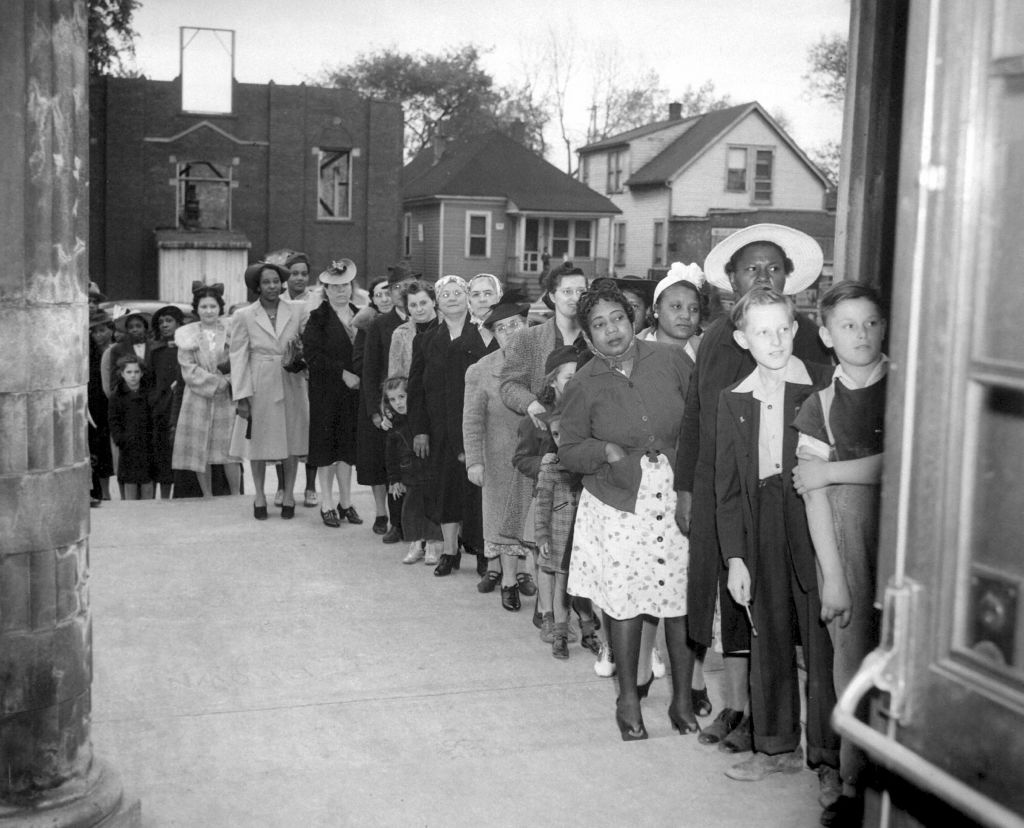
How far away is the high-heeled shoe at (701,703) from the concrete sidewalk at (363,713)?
15cm

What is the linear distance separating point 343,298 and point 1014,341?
26.4ft

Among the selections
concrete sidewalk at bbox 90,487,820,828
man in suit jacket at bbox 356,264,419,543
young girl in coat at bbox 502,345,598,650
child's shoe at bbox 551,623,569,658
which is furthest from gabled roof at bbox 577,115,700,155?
child's shoe at bbox 551,623,569,658

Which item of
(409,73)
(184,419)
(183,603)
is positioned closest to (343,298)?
(184,419)

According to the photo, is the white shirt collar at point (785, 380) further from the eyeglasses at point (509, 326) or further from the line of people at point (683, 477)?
the eyeglasses at point (509, 326)

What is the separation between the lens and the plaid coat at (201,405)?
10.2 m

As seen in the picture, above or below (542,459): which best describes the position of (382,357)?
above

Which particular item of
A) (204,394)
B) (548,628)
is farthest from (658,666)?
(204,394)

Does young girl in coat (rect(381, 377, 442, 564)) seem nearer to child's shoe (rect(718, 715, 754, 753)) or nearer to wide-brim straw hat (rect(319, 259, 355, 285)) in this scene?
wide-brim straw hat (rect(319, 259, 355, 285))

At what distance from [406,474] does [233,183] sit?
29.2m

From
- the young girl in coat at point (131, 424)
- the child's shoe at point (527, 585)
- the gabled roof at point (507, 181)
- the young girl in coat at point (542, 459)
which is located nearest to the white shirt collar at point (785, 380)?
the young girl in coat at point (542, 459)

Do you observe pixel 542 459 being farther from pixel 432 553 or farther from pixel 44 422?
pixel 44 422

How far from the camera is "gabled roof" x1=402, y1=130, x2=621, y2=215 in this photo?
44594 mm

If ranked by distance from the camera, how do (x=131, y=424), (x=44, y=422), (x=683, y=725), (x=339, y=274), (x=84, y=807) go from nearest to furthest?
(x=44, y=422) → (x=84, y=807) → (x=683, y=725) → (x=339, y=274) → (x=131, y=424)

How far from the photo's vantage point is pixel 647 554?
17.5ft
